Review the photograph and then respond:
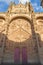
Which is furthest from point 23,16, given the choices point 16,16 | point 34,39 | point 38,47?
point 38,47

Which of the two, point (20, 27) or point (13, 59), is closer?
point (13, 59)

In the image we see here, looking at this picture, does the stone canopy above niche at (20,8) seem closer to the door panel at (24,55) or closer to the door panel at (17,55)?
the door panel at (24,55)

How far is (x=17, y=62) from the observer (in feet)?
55.5

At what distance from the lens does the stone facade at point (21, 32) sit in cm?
1745

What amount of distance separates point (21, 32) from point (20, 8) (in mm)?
4935

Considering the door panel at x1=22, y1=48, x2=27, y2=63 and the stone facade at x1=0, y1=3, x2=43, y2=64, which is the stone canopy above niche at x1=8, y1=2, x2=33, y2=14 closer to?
the stone facade at x1=0, y1=3, x2=43, y2=64

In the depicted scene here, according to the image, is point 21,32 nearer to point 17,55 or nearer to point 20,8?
point 17,55

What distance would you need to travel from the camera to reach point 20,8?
2392 centimetres

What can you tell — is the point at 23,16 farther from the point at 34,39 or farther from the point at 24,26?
the point at 34,39

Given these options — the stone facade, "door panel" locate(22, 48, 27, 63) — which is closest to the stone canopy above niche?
the stone facade

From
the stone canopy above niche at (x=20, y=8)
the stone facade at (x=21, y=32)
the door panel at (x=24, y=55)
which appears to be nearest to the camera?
the door panel at (x=24, y=55)

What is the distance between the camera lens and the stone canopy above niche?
76.3 feet

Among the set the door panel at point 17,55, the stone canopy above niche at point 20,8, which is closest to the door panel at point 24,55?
the door panel at point 17,55

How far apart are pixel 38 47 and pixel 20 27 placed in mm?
4253
